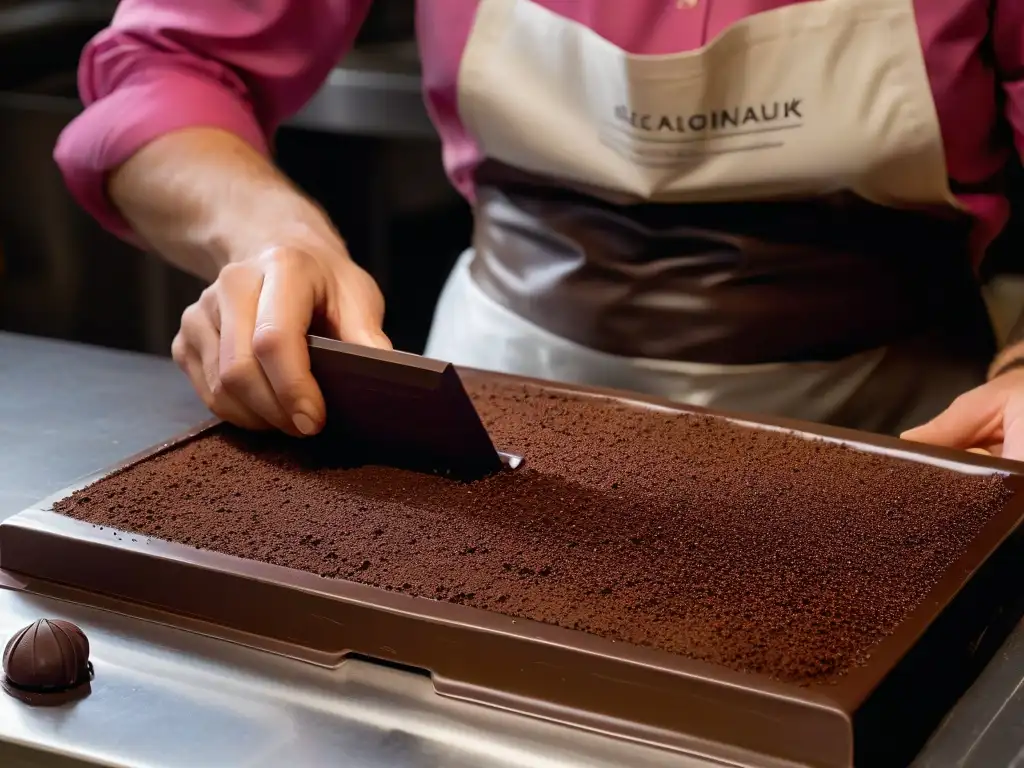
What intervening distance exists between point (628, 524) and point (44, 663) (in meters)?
0.32

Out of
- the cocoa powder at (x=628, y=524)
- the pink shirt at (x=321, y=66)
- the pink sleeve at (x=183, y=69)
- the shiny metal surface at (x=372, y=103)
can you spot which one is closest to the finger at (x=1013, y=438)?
the cocoa powder at (x=628, y=524)

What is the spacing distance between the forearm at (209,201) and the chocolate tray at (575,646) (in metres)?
0.35

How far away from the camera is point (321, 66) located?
129 cm

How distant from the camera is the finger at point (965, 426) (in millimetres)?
926

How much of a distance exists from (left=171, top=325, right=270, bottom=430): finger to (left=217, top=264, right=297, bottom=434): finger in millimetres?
12

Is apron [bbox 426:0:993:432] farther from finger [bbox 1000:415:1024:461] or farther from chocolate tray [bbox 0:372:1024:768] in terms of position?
chocolate tray [bbox 0:372:1024:768]

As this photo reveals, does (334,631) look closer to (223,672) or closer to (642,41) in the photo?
(223,672)

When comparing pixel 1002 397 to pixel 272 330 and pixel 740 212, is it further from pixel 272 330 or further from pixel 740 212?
pixel 272 330

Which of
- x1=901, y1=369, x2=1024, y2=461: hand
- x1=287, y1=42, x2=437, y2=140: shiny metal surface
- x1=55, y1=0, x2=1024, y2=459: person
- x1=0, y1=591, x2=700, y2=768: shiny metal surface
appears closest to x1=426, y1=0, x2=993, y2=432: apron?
x1=55, y1=0, x2=1024, y2=459: person

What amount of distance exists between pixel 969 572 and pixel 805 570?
3.2 inches

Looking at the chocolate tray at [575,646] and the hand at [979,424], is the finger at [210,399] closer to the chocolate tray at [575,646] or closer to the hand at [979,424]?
the chocolate tray at [575,646]

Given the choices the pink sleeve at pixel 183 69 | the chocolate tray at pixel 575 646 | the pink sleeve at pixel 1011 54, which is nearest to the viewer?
the chocolate tray at pixel 575 646

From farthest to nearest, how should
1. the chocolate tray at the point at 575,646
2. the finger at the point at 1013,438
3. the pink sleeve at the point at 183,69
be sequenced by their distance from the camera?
the pink sleeve at the point at 183,69 < the finger at the point at 1013,438 < the chocolate tray at the point at 575,646

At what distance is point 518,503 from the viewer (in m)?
0.77
